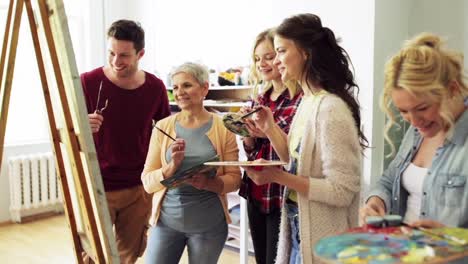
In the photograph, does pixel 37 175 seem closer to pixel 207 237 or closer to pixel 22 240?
pixel 22 240

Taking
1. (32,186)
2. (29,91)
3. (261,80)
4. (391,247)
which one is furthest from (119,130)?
(29,91)

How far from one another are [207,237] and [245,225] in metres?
1.33

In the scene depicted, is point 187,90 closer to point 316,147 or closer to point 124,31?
point 124,31

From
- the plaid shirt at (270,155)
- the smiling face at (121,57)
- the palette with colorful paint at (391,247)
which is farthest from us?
the smiling face at (121,57)

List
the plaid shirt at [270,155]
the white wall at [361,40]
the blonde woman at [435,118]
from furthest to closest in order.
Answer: the white wall at [361,40]
the plaid shirt at [270,155]
the blonde woman at [435,118]

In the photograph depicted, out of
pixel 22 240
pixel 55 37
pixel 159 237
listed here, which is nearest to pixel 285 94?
pixel 159 237

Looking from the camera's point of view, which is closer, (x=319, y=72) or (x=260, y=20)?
(x=319, y=72)

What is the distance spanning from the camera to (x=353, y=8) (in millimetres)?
3209

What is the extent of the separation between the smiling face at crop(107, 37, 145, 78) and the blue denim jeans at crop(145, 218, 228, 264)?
773mm

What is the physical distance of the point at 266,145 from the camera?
73.5 inches

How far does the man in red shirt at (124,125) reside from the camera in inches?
85.0

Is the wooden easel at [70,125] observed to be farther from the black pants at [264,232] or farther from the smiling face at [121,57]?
the black pants at [264,232]

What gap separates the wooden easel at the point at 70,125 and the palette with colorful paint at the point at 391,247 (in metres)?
0.67

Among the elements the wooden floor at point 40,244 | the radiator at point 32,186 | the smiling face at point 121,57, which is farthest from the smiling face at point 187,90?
the radiator at point 32,186
